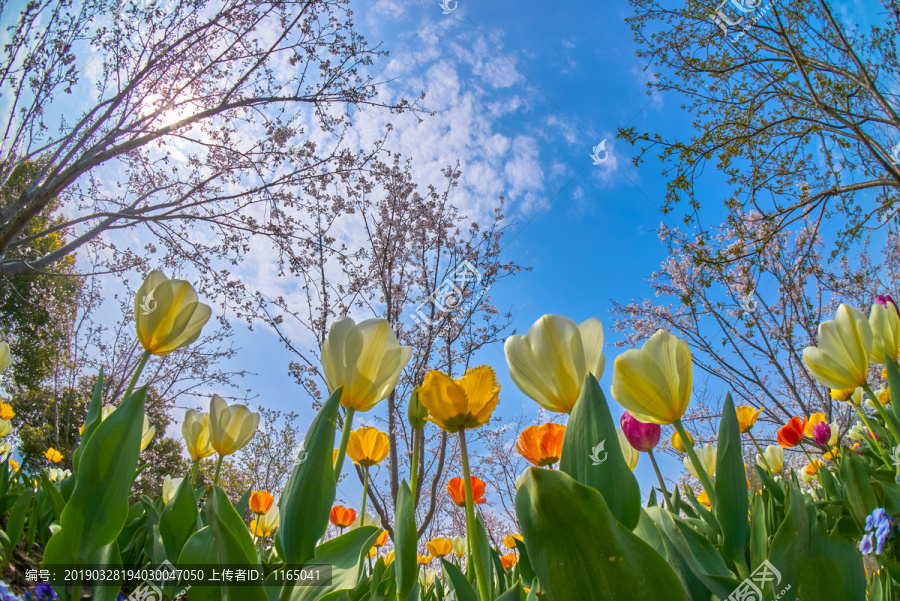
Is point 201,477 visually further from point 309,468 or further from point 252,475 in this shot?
point 309,468

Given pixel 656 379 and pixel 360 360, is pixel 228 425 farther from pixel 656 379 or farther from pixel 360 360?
pixel 656 379

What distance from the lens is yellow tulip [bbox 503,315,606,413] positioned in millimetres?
660

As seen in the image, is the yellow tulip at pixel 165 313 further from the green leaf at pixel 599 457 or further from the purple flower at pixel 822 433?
the purple flower at pixel 822 433

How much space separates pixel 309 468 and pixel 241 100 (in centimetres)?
600

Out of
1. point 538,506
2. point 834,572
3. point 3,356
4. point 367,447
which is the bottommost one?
point 834,572

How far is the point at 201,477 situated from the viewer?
11.1 meters

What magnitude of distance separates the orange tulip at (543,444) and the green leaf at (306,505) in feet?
2.01

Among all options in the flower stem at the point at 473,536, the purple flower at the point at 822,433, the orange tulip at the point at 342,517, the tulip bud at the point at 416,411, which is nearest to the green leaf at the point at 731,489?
the flower stem at the point at 473,536

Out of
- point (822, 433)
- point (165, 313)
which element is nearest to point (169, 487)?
point (165, 313)

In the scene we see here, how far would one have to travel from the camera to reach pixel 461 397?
2.33ft

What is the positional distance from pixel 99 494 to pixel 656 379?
2.53ft

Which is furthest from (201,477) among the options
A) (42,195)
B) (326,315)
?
(42,195)

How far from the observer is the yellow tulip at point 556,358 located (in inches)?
26.0

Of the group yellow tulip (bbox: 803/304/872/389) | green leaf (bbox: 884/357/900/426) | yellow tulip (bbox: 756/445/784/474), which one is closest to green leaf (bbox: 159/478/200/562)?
yellow tulip (bbox: 803/304/872/389)
